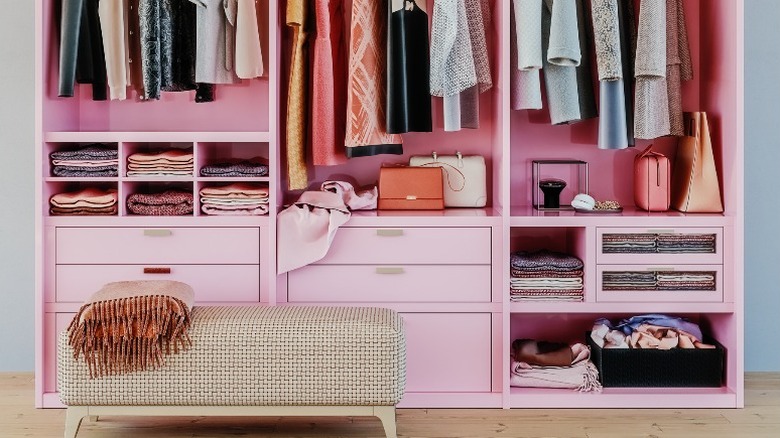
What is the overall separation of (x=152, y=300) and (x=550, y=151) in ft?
6.24

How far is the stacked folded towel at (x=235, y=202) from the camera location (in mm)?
3443

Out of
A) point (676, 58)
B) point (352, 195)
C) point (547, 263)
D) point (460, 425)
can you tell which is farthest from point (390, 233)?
point (676, 58)

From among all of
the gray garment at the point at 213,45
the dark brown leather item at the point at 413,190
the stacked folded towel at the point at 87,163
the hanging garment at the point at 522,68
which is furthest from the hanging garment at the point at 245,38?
the hanging garment at the point at 522,68

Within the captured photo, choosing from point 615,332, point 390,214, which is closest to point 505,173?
point 390,214

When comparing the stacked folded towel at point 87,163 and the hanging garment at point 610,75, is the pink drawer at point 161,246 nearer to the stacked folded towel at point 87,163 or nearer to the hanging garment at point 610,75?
the stacked folded towel at point 87,163

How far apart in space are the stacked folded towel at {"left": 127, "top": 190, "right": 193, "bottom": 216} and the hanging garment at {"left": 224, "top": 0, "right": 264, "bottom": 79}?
1.81 ft

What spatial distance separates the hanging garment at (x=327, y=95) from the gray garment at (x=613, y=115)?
41.8 inches

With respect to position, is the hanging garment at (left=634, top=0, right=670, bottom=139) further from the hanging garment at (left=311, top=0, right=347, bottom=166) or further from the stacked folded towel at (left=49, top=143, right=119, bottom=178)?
the stacked folded towel at (left=49, top=143, right=119, bottom=178)

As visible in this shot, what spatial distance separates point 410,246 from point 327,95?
2.33ft

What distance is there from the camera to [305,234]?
11.2 ft

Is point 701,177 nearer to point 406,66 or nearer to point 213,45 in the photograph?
point 406,66

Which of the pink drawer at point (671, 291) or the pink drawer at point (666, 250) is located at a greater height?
the pink drawer at point (666, 250)

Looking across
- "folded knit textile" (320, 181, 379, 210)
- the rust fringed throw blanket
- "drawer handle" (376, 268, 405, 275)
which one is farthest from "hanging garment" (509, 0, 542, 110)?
the rust fringed throw blanket

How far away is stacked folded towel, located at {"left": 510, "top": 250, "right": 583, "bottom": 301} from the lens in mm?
3467
